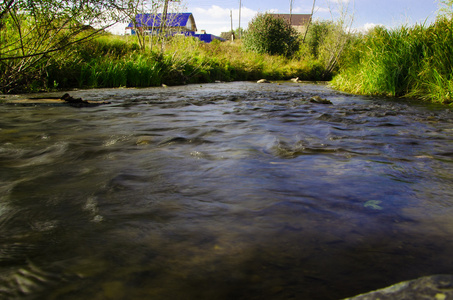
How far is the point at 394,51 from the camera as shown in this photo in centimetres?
902

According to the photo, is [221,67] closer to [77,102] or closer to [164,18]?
[164,18]

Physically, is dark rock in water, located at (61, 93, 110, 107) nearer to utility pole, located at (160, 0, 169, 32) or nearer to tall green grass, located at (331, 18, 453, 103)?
tall green grass, located at (331, 18, 453, 103)

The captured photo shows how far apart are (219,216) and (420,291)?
1.00 m

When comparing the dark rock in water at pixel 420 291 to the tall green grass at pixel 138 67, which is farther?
the tall green grass at pixel 138 67

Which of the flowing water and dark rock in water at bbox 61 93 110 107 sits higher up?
dark rock in water at bbox 61 93 110 107

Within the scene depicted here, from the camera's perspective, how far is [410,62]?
8.70 m

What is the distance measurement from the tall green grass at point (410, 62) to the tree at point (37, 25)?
23.0ft

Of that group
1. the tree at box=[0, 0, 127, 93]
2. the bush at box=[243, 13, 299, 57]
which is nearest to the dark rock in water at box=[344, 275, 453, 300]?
the tree at box=[0, 0, 127, 93]

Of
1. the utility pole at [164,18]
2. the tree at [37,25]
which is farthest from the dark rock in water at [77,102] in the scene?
the utility pole at [164,18]

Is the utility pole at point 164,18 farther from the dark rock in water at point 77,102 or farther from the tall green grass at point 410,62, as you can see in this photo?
the dark rock in water at point 77,102

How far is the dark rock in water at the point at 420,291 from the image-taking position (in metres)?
1.01

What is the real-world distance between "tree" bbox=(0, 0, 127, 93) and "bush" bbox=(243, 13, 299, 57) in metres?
19.6

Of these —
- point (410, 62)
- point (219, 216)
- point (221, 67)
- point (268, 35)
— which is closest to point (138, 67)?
point (221, 67)

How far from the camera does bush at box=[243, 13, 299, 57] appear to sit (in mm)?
26250
